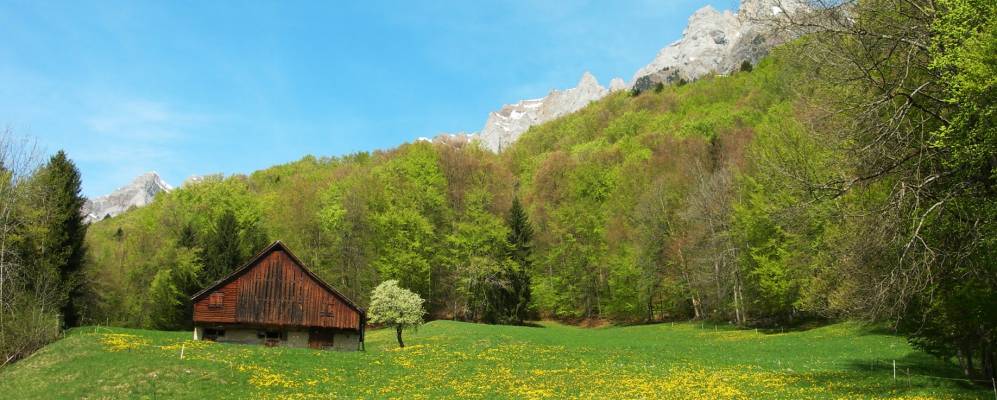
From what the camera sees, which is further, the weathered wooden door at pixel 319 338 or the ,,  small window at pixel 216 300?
the weathered wooden door at pixel 319 338

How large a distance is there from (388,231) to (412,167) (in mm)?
9645

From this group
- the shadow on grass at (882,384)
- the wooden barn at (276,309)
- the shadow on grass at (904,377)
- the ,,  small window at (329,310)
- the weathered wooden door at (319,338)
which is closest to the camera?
the shadow on grass at (882,384)

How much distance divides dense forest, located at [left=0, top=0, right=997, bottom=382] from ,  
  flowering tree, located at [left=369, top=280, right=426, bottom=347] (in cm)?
2162

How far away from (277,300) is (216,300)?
4.20 metres

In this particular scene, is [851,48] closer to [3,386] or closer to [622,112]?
[3,386]

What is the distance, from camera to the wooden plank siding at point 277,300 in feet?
151

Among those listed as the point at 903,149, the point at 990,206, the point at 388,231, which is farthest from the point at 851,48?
the point at 388,231

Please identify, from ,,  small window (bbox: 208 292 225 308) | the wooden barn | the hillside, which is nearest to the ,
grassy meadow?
,,  small window (bbox: 208 292 225 308)

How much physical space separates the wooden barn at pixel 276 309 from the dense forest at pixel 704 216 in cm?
2260

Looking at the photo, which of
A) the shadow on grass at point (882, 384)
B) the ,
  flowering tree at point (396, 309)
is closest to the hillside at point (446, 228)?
the ,  
  flowering tree at point (396, 309)

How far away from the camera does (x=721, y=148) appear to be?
8344cm

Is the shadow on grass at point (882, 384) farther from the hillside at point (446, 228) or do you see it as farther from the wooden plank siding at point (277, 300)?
the hillside at point (446, 228)

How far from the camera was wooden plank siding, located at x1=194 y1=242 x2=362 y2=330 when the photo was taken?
151ft

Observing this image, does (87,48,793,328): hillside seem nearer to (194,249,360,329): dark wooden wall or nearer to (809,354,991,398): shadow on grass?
(194,249,360,329): dark wooden wall
